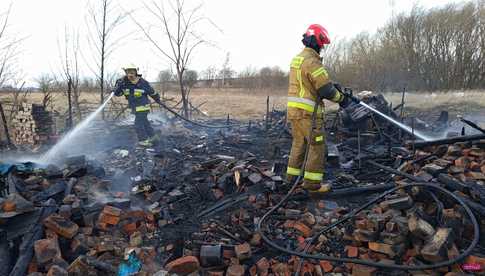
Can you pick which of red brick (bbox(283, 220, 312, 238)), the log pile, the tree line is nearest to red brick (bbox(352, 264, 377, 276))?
red brick (bbox(283, 220, 312, 238))

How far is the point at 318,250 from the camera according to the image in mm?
3281

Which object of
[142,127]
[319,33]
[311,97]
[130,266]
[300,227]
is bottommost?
[130,266]

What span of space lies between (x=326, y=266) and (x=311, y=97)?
2.16 m

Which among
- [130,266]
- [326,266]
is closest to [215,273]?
[130,266]

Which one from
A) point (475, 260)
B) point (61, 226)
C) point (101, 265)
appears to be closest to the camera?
point (475, 260)

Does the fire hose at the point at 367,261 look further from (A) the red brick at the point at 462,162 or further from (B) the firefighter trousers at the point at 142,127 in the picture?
(B) the firefighter trousers at the point at 142,127

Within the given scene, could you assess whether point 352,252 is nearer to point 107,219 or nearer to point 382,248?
point 382,248

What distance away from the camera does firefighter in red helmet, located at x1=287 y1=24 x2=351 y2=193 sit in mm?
4020

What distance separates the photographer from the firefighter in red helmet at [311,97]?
4.02 metres

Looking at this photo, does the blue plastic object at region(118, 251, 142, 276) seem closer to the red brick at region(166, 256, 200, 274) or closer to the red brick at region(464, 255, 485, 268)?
the red brick at region(166, 256, 200, 274)

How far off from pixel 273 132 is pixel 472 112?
9206 mm

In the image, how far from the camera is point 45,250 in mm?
3031

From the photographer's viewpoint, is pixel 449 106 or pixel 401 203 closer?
pixel 401 203

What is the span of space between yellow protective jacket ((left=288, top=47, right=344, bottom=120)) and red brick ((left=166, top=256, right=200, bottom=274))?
7.60 feet
